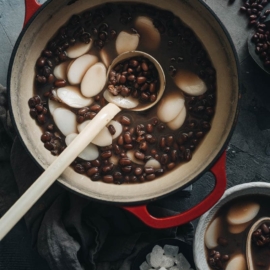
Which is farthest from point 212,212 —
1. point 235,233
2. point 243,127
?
point 243,127

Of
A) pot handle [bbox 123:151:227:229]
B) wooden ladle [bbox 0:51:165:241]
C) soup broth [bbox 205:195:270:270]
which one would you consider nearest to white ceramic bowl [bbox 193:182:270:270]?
soup broth [bbox 205:195:270:270]

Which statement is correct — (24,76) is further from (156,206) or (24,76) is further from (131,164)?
(156,206)

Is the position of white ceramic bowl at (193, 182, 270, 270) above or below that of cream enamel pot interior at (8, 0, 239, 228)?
below

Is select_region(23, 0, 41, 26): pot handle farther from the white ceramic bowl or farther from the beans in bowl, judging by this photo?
the white ceramic bowl

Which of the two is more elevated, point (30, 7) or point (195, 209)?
point (30, 7)

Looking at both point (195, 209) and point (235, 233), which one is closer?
point (195, 209)

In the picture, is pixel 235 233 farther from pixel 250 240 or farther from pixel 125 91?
pixel 125 91

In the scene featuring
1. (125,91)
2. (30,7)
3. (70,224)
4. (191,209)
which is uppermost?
(30,7)

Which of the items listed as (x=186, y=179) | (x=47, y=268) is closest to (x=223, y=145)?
(x=186, y=179)

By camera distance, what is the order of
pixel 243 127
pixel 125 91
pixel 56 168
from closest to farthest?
pixel 56 168 < pixel 125 91 < pixel 243 127
